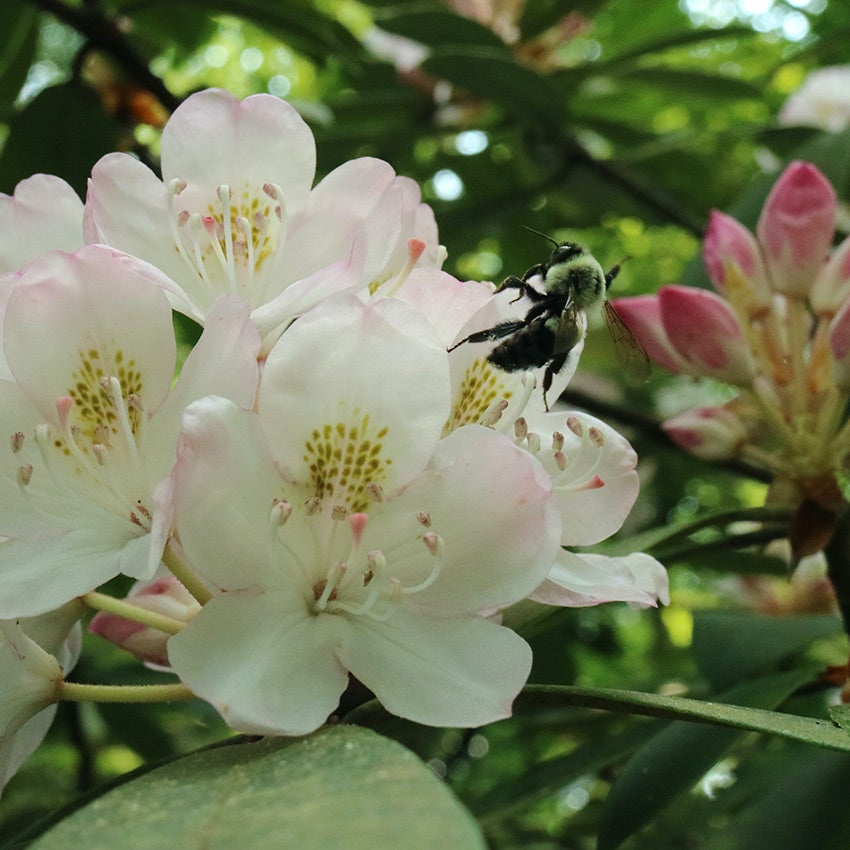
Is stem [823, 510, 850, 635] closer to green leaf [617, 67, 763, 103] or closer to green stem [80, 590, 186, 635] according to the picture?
green stem [80, 590, 186, 635]

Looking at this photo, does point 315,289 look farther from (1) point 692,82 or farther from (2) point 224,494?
(1) point 692,82

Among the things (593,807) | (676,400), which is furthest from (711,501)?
(593,807)

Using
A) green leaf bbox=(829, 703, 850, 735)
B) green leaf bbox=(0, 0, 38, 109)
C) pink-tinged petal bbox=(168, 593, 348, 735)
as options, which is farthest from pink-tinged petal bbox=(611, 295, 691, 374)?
green leaf bbox=(0, 0, 38, 109)

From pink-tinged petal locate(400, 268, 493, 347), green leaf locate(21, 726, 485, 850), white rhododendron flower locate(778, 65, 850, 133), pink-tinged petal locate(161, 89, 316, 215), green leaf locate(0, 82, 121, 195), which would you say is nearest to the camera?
green leaf locate(21, 726, 485, 850)

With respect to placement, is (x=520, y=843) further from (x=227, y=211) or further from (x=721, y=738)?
(x=227, y=211)

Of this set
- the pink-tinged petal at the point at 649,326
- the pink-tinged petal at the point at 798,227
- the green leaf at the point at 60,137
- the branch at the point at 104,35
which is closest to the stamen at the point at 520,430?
the pink-tinged petal at the point at 649,326

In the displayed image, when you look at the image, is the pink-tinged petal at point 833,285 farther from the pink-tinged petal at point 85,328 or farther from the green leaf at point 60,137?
the green leaf at point 60,137

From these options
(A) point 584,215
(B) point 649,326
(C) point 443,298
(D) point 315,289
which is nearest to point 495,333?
(C) point 443,298
